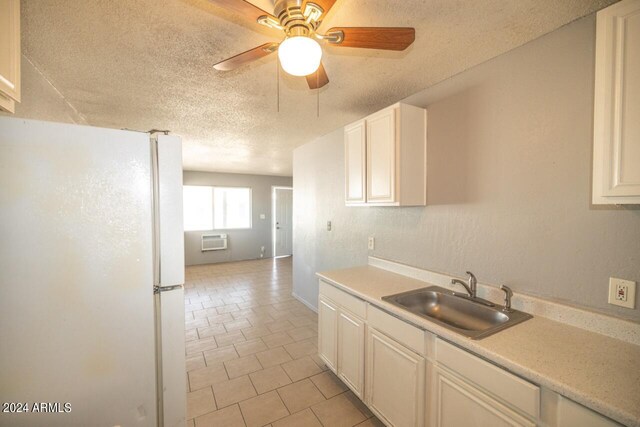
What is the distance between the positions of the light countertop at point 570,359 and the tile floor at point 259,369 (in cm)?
111

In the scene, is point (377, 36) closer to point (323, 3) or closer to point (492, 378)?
point (323, 3)

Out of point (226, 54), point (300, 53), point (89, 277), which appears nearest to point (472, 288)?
point (300, 53)

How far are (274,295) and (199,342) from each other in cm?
159

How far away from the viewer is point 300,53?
1021 mm

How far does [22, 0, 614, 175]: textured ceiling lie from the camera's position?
4.02 feet

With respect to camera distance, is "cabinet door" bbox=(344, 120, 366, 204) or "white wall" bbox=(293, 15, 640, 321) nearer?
"white wall" bbox=(293, 15, 640, 321)

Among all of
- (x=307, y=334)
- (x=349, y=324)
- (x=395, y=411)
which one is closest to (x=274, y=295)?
(x=307, y=334)

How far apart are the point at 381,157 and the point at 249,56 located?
1.19 metres

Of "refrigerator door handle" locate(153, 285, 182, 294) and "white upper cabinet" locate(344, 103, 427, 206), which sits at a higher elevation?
"white upper cabinet" locate(344, 103, 427, 206)

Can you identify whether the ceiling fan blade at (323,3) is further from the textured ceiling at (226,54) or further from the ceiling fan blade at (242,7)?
the textured ceiling at (226,54)

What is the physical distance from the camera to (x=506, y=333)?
4.01ft

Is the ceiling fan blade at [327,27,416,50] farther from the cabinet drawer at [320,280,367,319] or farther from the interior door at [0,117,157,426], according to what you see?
the cabinet drawer at [320,280,367,319]

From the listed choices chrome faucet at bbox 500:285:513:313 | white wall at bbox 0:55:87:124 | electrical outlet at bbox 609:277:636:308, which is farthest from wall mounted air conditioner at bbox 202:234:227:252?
electrical outlet at bbox 609:277:636:308

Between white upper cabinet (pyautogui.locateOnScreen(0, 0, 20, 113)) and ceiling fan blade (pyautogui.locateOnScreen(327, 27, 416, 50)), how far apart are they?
1203 millimetres
